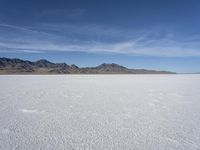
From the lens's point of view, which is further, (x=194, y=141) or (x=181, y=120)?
(x=181, y=120)

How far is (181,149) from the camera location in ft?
8.70

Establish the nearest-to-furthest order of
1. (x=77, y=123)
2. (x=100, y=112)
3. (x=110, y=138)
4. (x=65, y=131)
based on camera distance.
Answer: (x=110, y=138)
(x=65, y=131)
(x=77, y=123)
(x=100, y=112)

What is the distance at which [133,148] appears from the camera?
106 inches

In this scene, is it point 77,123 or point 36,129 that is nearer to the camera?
point 36,129

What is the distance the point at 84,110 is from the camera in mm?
5016

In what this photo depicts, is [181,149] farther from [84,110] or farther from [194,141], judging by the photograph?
[84,110]

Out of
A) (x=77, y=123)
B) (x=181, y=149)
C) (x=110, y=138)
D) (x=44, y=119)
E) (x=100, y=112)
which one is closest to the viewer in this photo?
(x=181, y=149)

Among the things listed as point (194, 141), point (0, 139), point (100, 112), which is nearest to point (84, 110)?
point (100, 112)

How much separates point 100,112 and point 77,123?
3.49ft

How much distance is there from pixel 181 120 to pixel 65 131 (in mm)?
2509

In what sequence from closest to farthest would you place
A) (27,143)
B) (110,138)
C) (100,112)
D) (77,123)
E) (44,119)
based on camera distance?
(27,143) → (110,138) → (77,123) → (44,119) → (100,112)

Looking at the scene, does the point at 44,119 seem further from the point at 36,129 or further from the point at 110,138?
the point at 110,138

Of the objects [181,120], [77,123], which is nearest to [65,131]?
[77,123]

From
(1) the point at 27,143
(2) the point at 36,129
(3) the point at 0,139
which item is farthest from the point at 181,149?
(3) the point at 0,139
